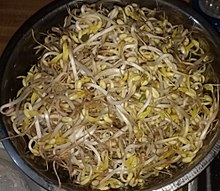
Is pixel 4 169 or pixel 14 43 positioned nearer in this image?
pixel 14 43

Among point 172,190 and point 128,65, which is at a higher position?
point 128,65

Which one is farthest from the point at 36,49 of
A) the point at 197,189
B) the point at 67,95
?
the point at 197,189

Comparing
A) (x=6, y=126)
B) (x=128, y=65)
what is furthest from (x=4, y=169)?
(x=128, y=65)

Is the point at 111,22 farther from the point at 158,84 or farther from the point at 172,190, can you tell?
the point at 172,190

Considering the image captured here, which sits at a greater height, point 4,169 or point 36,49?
Answer: point 36,49

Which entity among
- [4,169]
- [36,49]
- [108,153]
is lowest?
[4,169]

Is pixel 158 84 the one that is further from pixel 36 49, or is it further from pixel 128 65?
pixel 36 49
